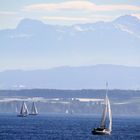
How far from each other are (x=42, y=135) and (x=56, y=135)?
98.9 inches

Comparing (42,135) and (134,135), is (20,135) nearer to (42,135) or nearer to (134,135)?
(42,135)

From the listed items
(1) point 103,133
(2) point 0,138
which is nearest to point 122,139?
(1) point 103,133

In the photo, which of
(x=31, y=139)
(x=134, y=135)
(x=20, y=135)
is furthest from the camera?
(x=134, y=135)

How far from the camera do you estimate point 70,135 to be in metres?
154

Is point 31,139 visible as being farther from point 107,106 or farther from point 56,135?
point 107,106

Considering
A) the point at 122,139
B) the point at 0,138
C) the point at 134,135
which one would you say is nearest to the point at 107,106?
the point at 134,135

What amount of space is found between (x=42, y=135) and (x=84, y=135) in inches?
277

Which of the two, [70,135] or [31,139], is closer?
[31,139]

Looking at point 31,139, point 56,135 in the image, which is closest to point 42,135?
point 56,135

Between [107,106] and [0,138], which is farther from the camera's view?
[107,106]

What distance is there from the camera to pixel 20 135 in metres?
151

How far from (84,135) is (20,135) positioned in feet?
35.0

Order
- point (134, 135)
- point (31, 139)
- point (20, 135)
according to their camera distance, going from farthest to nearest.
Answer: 1. point (134, 135)
2. point (20, 135)
3. point (31, 139)

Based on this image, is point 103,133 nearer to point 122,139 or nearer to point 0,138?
point 122,139
